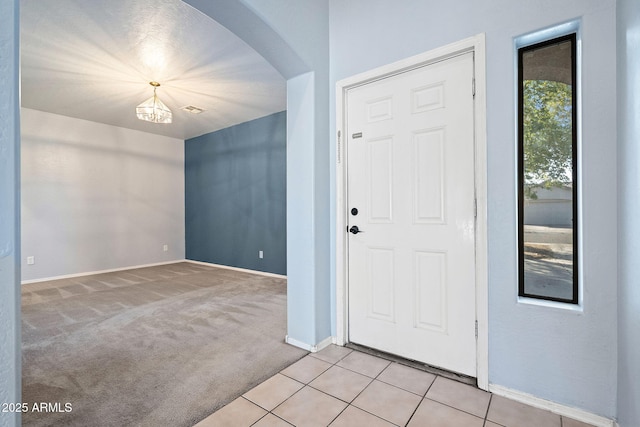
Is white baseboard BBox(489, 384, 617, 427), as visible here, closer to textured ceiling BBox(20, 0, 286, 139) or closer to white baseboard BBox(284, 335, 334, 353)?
white baseboard BBox(284, 335, 334, 353)

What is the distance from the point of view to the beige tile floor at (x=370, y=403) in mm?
1546

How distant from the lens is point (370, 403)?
169 centimetres

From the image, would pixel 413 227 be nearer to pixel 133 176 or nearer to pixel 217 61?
pixel 217 61

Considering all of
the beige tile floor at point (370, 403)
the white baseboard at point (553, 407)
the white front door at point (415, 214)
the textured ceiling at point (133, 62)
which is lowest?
the beige tile floor at point (370, 403)

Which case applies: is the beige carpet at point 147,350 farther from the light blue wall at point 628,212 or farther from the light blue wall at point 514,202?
the light blue wall at point 628,212

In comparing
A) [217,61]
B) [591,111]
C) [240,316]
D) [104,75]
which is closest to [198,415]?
[240,316]

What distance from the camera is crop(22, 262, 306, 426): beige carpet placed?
5.60 ft

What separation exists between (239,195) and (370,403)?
4677mm

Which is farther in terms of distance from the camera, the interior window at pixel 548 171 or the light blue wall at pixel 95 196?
the light blue wall at pixel 95 196

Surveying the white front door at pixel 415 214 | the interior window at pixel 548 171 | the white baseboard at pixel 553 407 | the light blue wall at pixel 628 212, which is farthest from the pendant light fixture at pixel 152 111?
the white baseboard at pixel 553 407

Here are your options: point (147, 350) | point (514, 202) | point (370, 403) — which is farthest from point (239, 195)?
point (514, 202)

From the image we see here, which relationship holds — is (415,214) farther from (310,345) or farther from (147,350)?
(147,350)
